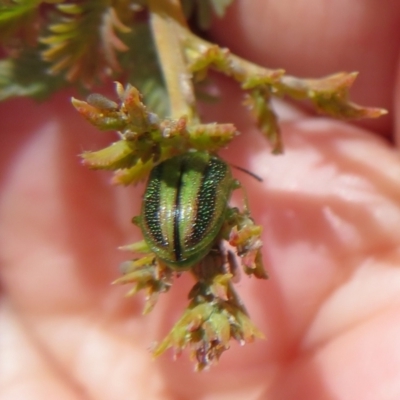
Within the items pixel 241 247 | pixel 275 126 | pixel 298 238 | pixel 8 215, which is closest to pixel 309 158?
pixel 298 238

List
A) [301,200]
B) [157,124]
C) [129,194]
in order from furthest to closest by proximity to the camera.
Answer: [129,194] → [301,200] → [157,124]

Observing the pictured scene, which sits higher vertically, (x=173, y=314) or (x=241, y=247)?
(x=241, y=247)

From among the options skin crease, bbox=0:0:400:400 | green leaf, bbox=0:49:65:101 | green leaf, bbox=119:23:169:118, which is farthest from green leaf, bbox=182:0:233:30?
green leaf, bbox=0:49:65:101

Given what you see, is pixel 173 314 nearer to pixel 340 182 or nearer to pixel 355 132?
pixel 340 182

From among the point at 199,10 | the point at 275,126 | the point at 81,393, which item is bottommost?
the point at 81,393

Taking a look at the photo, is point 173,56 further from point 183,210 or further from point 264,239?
point 264,239

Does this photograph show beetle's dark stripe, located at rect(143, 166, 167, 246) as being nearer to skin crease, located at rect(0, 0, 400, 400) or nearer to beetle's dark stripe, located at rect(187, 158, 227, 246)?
beetle's dark stripe, located at rect(187, 158, 227, 246)
